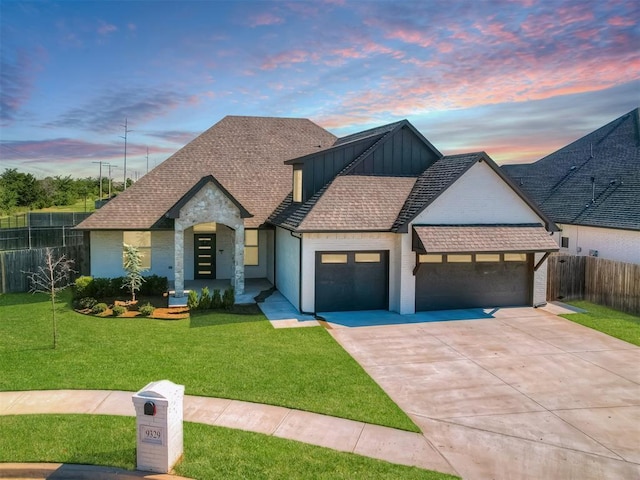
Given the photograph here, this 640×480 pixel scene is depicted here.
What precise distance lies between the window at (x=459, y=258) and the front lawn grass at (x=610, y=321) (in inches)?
156

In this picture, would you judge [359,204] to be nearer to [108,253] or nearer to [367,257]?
[367,257]

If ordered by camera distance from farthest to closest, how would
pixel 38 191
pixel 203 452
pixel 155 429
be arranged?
pixel 38 191, pixel 203 452, pixel 155 429

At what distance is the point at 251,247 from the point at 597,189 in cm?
1892

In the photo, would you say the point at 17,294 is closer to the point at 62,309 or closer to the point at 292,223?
the point at 62,309

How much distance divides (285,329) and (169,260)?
29.7 feet

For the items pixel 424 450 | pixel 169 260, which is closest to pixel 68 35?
pixel 169 260

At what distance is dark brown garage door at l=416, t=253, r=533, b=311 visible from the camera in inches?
691

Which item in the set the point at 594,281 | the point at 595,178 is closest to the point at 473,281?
the point at 594,281

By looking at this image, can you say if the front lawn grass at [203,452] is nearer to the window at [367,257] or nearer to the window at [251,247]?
the window at [367,257]

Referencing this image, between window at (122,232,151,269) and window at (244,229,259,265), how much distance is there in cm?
442

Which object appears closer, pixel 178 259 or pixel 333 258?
pixel 333 258

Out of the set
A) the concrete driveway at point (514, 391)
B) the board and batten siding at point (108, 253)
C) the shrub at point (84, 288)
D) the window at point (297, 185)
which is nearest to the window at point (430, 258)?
the concrete driveway at point (514, 391)

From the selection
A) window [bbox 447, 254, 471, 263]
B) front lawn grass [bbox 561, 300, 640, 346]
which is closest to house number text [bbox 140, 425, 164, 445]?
window [bbox 447, 254, 471, 263]

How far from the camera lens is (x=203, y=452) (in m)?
7.59
